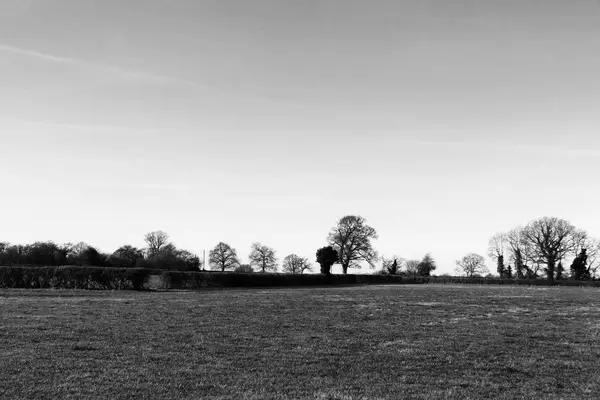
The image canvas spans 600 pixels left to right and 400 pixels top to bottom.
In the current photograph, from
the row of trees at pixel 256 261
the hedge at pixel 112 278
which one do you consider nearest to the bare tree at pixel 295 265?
the row of trees at pixel 256 261

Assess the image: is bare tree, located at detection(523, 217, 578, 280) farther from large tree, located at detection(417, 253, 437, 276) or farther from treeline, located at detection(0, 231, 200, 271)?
treeline, located at detection(0, 231, 200, 271)

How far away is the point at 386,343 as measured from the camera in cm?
1833

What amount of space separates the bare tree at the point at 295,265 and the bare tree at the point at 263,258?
5067 mm

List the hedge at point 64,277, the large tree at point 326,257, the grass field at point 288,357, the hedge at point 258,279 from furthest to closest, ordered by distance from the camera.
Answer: the large tree at point 326,257, the hedge at point 258,279, the hedge at point 64,277, the grass field at point 288,357

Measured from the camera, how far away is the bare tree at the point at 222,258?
169375 millimetres

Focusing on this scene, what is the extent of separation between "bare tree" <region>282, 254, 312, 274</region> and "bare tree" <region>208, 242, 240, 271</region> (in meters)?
16.3

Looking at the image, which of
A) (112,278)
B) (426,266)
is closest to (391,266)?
(426,266)

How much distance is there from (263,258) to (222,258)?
1371cm

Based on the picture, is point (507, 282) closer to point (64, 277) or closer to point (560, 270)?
point (560, 270)

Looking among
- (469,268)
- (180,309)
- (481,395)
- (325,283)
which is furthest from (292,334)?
(469,268)

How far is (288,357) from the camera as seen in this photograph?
1534 cm

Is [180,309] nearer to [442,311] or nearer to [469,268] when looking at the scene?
[442,311]

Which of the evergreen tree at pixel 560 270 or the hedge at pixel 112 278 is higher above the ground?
the hedge at pixel 112 278

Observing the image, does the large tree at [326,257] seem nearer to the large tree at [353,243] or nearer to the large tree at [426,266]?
the large tree at [353,243]
